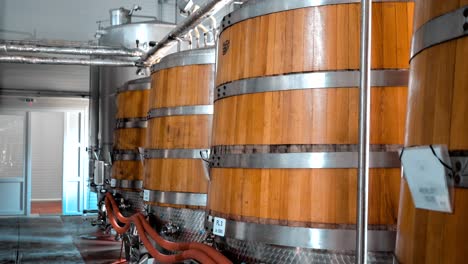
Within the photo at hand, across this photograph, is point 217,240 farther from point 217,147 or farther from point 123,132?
point 123,132

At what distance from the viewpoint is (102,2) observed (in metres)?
A: 15.3

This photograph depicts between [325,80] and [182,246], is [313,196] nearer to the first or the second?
[325,80]

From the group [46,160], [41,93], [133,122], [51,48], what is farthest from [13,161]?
[133,122]

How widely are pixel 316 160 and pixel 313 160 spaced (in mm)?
15


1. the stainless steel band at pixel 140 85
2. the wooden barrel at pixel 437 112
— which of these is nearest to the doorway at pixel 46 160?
the stainless steel band at pixel 140 85

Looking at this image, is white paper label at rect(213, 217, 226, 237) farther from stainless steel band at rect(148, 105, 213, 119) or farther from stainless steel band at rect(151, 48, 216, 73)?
stainless steel band at rect(151, 48, 216, 73)

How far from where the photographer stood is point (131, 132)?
323 inches

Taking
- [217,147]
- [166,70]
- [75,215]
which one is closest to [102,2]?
[75,215]

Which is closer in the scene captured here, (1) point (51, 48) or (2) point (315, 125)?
(2) point (315, 125)

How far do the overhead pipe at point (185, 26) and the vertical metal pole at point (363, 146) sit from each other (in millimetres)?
4077

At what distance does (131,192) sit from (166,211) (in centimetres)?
300

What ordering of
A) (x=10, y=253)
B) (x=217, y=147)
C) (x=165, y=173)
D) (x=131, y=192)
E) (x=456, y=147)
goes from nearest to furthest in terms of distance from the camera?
(x=456, y=147), (x=217, y=147), (x=165, y=173), (x=131, y=192), (x=10, y=253)

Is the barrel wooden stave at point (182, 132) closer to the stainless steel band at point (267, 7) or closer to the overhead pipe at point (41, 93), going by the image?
the stainless steel band at point (267, 7)

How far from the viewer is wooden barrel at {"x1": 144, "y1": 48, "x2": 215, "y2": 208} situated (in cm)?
498
